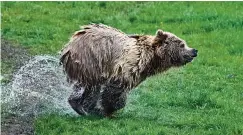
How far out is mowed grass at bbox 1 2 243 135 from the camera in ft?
30.8

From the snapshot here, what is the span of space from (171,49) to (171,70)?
412 mm

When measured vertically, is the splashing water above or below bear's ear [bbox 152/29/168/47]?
below

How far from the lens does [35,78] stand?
11797mm

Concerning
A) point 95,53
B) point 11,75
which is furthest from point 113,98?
point 11,75

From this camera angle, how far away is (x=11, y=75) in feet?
39.6

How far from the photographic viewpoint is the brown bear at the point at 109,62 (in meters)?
9.89

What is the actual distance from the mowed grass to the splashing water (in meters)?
0.60

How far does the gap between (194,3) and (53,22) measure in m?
3.70

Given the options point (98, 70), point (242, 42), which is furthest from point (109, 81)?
point (242, 42)

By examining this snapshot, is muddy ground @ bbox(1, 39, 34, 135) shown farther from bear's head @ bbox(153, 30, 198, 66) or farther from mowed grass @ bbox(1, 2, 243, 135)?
bear's head @ bbox(153, 30, 198, 66)

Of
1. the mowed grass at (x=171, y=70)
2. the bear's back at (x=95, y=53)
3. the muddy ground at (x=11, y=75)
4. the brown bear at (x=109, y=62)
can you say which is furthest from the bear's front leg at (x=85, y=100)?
the muddy ground at (x=11, y=75)

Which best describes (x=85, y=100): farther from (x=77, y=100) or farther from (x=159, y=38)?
(x=159, y=38)

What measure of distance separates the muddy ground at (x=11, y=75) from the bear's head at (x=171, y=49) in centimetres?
215

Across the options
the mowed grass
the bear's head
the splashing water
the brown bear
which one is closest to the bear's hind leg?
the brown bear
